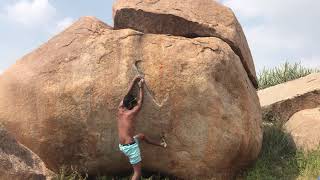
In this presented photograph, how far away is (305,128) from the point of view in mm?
10133

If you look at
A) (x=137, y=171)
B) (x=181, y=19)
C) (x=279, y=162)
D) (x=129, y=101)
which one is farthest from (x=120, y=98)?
(x=279, y=162)

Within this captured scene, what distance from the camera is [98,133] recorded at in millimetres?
7957

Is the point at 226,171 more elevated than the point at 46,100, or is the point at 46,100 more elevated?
the point at 46,100

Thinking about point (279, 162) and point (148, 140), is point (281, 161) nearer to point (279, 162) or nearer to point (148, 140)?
point (279, 162)

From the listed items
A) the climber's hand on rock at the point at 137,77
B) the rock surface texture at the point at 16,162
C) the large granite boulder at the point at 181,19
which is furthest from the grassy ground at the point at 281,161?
the rock surface texture at the point at 16,162

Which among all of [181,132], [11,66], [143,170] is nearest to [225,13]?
[181,132]

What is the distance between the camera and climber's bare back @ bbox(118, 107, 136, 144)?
25.0 feet

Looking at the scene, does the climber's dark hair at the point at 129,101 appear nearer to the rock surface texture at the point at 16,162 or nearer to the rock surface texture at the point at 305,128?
the rock surface texture at the point at 16,162

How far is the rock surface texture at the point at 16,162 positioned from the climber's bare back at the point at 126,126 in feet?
4.38

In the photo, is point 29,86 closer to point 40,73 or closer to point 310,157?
point 40,73

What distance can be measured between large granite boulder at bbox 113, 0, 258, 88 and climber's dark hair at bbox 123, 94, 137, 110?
1.70 meters

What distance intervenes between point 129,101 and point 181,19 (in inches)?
77.3

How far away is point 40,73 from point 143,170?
2283 millimetres

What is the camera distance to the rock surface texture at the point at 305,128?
32.0 ft
